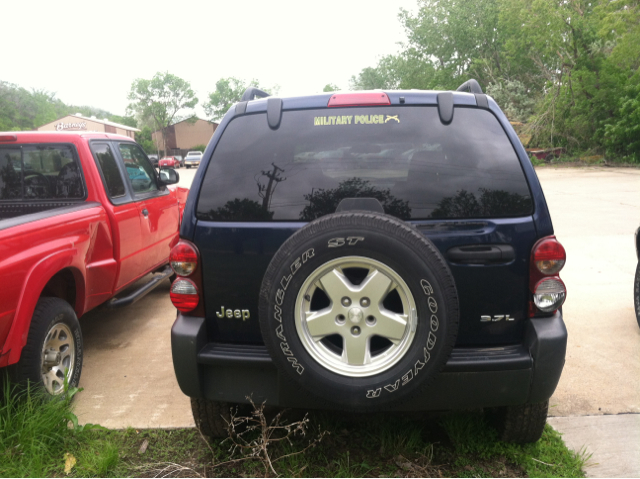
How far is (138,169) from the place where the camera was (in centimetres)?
540

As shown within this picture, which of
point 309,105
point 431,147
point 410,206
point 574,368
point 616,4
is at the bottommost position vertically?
point 574,368

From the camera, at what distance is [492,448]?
2.81 metres

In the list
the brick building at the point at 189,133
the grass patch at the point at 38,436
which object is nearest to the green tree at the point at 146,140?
the brick building at the point at 189,133

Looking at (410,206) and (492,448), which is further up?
(410,206)

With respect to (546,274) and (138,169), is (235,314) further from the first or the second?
(138,169)

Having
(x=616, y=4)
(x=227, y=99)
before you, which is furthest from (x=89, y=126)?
(x=616, y=4)

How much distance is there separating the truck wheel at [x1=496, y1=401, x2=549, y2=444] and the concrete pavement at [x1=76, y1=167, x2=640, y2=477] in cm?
34

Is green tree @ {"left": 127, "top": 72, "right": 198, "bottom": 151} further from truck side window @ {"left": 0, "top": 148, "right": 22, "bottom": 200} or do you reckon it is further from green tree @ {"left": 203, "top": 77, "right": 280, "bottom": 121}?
truck side window @ {"left": 0, "top": 148, "right": 22, "bottom": 200}

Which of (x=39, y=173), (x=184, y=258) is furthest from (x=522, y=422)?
(x=39, y=173)

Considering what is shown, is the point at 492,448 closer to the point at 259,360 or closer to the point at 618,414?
the point at 618,414

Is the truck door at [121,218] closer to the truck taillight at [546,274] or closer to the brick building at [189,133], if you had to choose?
the truck taillight at [546,274]

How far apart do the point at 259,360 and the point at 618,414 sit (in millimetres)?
2417

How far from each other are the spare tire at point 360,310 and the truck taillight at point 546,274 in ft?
1.73

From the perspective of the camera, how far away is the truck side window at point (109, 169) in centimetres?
453
